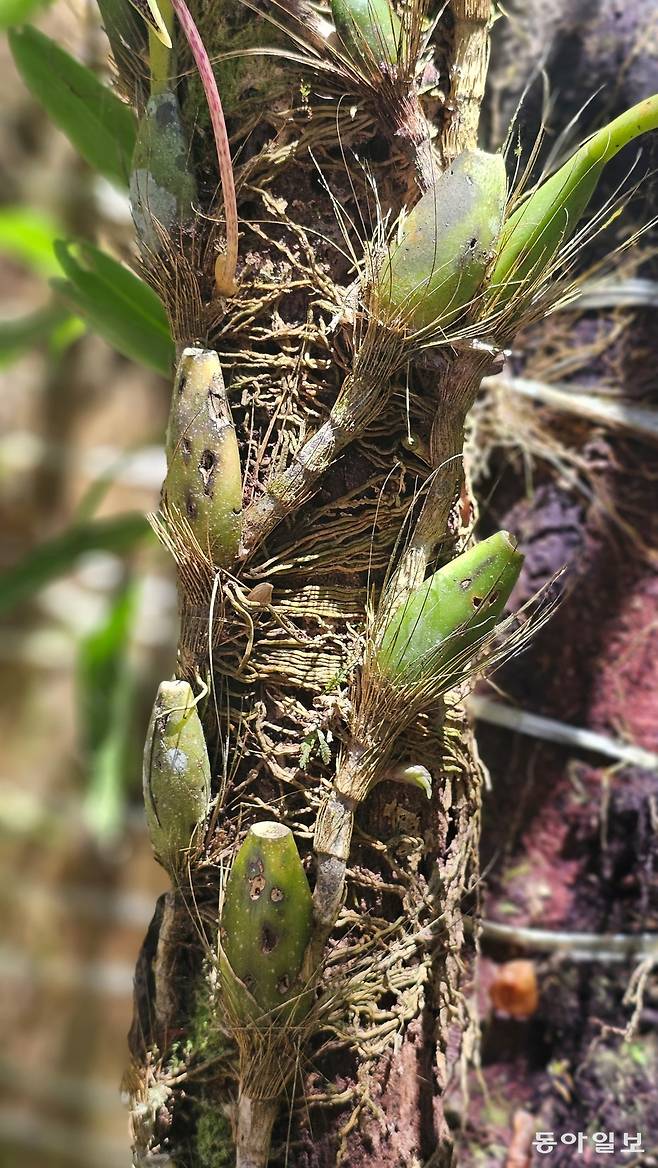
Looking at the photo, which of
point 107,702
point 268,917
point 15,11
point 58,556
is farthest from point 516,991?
point 15,11

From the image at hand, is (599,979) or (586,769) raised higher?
(586,769)

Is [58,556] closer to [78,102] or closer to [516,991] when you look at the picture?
[78,102]

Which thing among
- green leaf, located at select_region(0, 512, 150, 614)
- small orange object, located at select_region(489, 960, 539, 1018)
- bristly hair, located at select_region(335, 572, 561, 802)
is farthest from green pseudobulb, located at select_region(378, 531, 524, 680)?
green leaf, located at select_region(0, 512, 150, 614)

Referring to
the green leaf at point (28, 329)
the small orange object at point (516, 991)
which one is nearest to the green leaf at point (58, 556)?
the green leaf at point (28, 329)

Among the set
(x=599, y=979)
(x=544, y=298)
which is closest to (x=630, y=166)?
(x=544, y=298)

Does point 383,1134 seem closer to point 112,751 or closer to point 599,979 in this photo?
point 599,979

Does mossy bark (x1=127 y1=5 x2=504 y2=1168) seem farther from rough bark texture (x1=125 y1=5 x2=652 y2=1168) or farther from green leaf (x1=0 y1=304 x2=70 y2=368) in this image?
green leaf (x1=0 y1=304 x2=70 y2=368)
